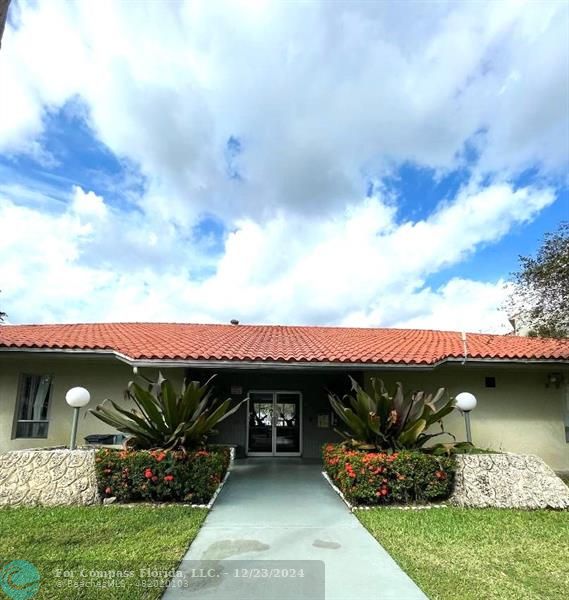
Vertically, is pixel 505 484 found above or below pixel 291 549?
above

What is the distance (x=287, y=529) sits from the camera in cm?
655

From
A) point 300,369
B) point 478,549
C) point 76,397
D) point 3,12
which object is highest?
point 3,12

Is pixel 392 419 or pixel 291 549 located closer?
pixel 291 549

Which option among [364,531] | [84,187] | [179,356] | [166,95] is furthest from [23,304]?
[364,531]

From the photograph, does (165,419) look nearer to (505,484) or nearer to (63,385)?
(63,385)

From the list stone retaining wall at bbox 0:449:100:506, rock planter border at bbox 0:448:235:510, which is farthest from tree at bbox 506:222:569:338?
stone retaining wall at bbox 0:449:100:506

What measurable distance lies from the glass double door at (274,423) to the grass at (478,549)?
8256mm

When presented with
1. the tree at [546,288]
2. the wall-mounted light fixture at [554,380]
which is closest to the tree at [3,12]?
the tree at [546,288]

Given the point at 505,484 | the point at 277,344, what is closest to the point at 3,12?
the point at 505,484

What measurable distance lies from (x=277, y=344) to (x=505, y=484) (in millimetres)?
7184

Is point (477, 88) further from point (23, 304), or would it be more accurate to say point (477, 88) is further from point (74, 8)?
point (23, 304)

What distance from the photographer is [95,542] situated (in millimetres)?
5699

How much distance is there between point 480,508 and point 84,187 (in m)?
13.9

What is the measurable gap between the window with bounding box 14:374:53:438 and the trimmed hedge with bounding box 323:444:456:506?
862cm
